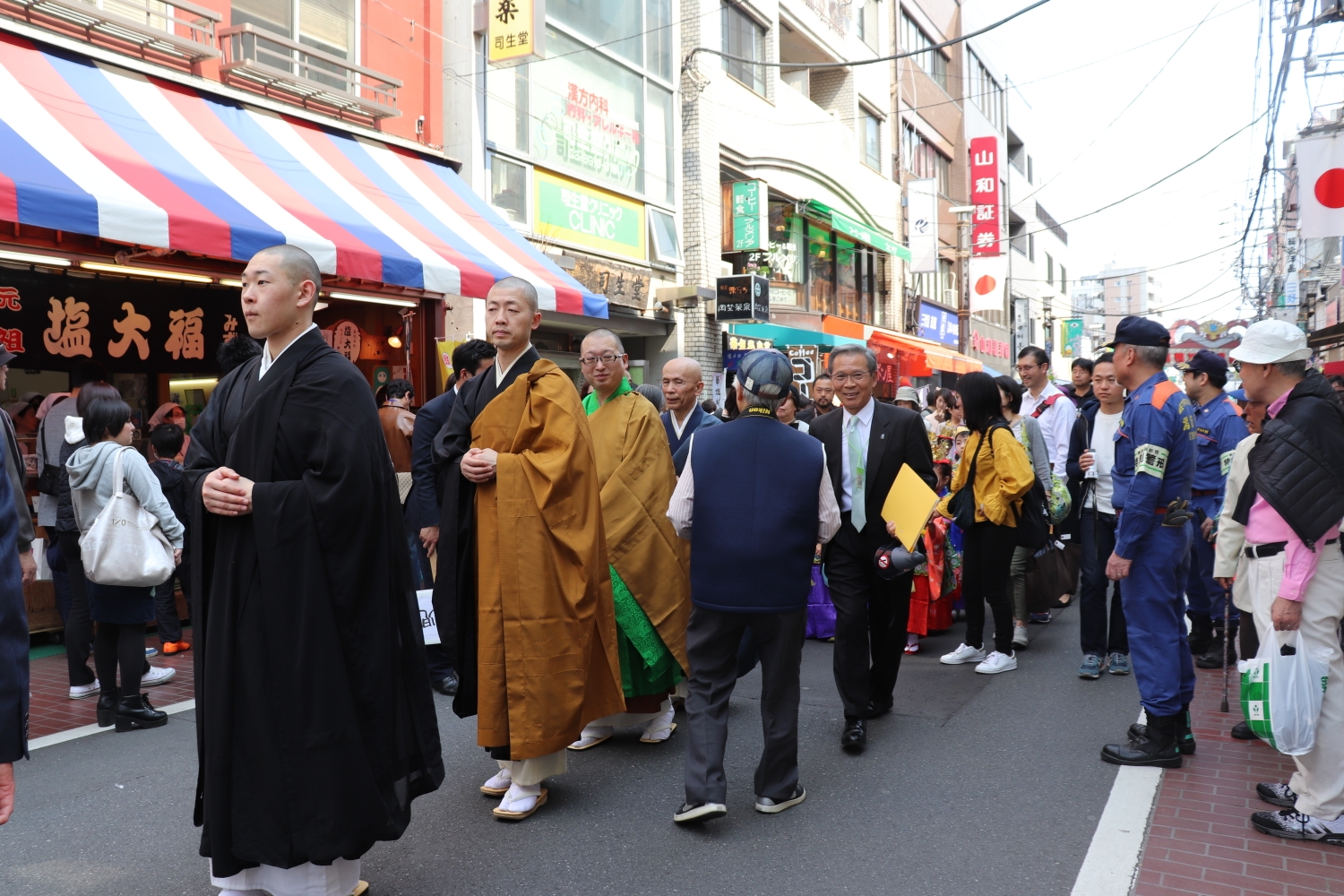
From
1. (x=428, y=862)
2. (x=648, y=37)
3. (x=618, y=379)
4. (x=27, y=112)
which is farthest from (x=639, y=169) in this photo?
(x=428, y=862)

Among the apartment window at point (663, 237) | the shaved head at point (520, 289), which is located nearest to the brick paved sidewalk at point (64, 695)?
the shaved head at point (520, 289)

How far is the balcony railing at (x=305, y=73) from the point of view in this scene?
872cm

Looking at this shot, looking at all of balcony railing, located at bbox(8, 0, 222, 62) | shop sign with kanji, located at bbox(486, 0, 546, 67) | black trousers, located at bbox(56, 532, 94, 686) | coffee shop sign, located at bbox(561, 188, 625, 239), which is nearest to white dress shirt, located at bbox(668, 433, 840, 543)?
black trousers, located at bbox(56, 532, 94, 686)

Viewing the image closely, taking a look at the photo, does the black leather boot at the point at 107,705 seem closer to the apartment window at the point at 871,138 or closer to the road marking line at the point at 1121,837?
the road marking line at the point at 1121,837

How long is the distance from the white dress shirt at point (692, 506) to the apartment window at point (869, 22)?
2210cm

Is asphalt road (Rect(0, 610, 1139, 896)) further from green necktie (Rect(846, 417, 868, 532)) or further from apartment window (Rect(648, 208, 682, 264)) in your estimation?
apartment window (Rect(648, 208, 682, 264))

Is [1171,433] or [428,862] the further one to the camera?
[1171,433]

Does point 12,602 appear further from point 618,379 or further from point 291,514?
point 618,379

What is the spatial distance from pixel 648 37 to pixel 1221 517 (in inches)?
471

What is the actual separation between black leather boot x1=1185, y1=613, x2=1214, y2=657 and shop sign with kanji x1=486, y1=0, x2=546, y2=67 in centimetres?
838

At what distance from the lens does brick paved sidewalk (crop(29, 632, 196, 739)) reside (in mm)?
5254

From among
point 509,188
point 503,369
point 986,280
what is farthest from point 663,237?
point 986,280

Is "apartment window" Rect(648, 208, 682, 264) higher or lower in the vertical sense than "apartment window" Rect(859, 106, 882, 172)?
lower

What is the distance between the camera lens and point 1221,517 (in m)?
5.23
